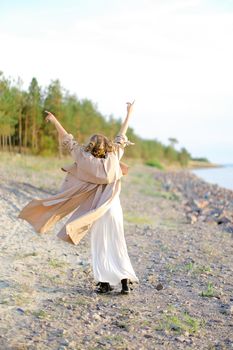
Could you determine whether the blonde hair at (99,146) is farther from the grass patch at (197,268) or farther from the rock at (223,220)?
the rock at (223,220)

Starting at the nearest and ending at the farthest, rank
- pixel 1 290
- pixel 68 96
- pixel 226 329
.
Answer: pixel 226 329 → pixel 1 290 → pixel 68 96

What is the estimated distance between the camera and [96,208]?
24.1 ft

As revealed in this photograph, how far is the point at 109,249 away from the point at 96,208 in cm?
55

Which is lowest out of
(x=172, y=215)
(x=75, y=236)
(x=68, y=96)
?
(x=172, y=215)

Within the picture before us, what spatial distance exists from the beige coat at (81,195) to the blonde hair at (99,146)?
0.21 feet

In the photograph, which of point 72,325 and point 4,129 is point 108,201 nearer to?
point 72,325

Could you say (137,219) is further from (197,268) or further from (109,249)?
(109,249)

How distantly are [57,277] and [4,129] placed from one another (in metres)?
18.7

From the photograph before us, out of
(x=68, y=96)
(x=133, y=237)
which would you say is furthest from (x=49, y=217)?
(x=68, y=96)

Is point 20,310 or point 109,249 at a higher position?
point 109,249

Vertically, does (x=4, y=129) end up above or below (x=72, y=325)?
above

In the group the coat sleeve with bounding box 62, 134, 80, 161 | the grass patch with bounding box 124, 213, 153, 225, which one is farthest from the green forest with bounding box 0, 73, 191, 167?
the coat sleeve with bounding box 62, 134, 80, 161

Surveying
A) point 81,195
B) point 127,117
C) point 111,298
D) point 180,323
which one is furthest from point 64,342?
point 127,117

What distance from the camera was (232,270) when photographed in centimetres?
1038
